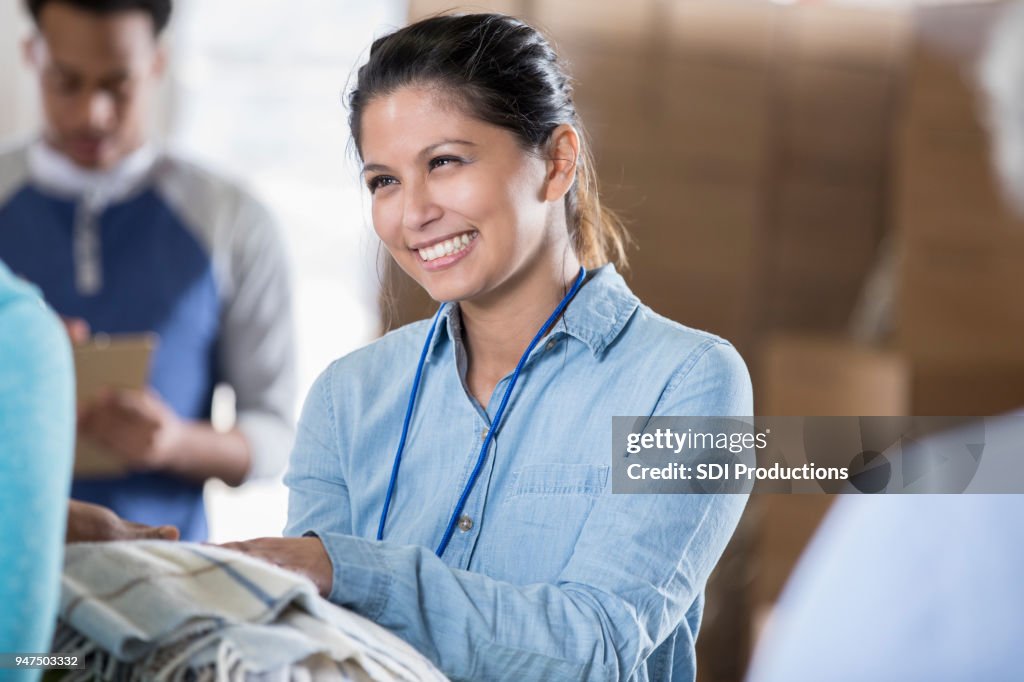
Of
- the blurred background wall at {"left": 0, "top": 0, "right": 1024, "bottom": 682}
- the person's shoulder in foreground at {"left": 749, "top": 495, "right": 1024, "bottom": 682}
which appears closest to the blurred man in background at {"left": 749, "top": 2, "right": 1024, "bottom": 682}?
the person's shoulder in foreground at {"left": 749, "top": 495, "right": 1024, "bottom": 682}

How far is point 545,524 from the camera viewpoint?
0.75 meters

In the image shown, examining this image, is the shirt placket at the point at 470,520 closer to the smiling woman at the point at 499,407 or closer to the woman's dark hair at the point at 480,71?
the smiling woman at the point at 499,407

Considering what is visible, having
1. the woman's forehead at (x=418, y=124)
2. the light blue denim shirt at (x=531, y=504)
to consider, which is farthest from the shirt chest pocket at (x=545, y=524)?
the woman's forehead at (x=418, y=124)

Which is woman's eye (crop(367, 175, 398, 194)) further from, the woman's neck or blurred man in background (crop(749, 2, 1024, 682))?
blurred man in background (crop(749, 2, 1024, 682))

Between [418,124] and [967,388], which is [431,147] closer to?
[418,124]

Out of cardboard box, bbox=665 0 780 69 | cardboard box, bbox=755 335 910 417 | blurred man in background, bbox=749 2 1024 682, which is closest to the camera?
blurred man in background, bbox=749 2 1024 682

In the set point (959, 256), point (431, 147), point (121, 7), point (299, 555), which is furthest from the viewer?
point (959, 256)

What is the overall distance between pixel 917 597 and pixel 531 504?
275mm

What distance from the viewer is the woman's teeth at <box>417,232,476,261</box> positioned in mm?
783

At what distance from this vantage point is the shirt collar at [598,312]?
80 cm

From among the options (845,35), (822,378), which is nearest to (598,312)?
(822,378)

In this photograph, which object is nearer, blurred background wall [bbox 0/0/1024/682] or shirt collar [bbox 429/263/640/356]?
shirt collar [bbox 429/263/640/356]

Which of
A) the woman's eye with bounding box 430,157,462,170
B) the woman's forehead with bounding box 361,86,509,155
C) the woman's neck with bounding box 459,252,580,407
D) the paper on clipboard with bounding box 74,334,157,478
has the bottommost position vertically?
the paper on clipboard with bounding box 74,334,157,478

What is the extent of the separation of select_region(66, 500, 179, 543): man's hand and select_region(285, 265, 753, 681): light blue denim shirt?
0.36 ft
